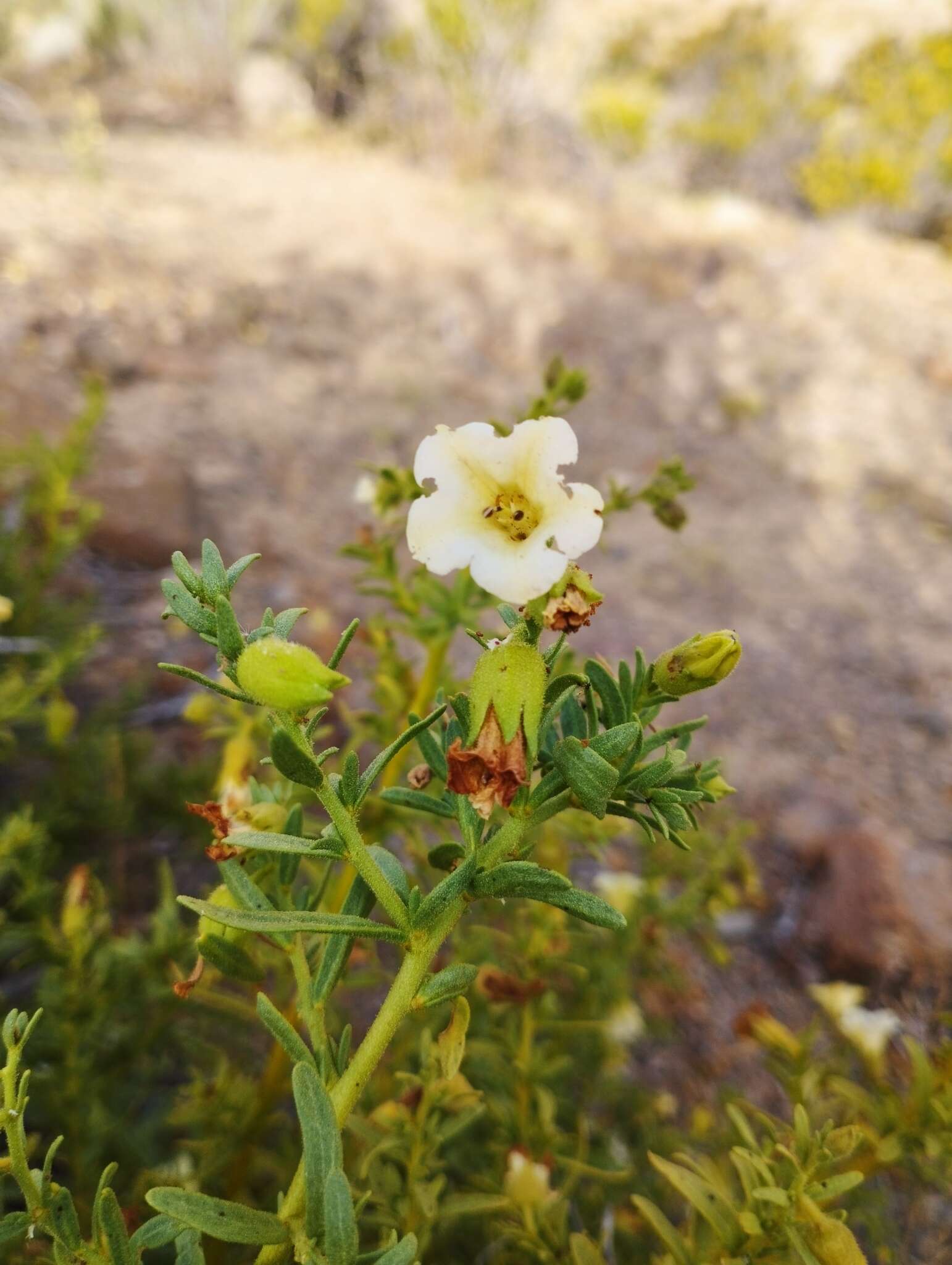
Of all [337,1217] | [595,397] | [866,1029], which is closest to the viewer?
[337,1217]

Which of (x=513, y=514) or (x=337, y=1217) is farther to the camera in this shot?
(x=513, y=514)

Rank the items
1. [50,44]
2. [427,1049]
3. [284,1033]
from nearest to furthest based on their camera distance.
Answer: [284,1033] < [427,1049] < [50,44]

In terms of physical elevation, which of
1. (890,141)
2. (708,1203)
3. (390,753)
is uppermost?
(890,141)

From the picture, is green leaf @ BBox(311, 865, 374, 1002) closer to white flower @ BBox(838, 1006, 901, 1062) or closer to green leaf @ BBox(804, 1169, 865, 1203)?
green leaf @ BBox(804, 1169, 865, 1203)

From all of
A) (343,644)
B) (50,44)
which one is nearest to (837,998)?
(343,644)

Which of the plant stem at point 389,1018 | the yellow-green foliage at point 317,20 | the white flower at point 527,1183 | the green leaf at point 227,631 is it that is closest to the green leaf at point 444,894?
the plant stem at point 389,1018

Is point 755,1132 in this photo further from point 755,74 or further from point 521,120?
point 755,74

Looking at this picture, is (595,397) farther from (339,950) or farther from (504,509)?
(339,950)

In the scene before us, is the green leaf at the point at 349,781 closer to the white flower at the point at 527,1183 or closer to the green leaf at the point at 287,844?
the green leaf at the point at 287,844
